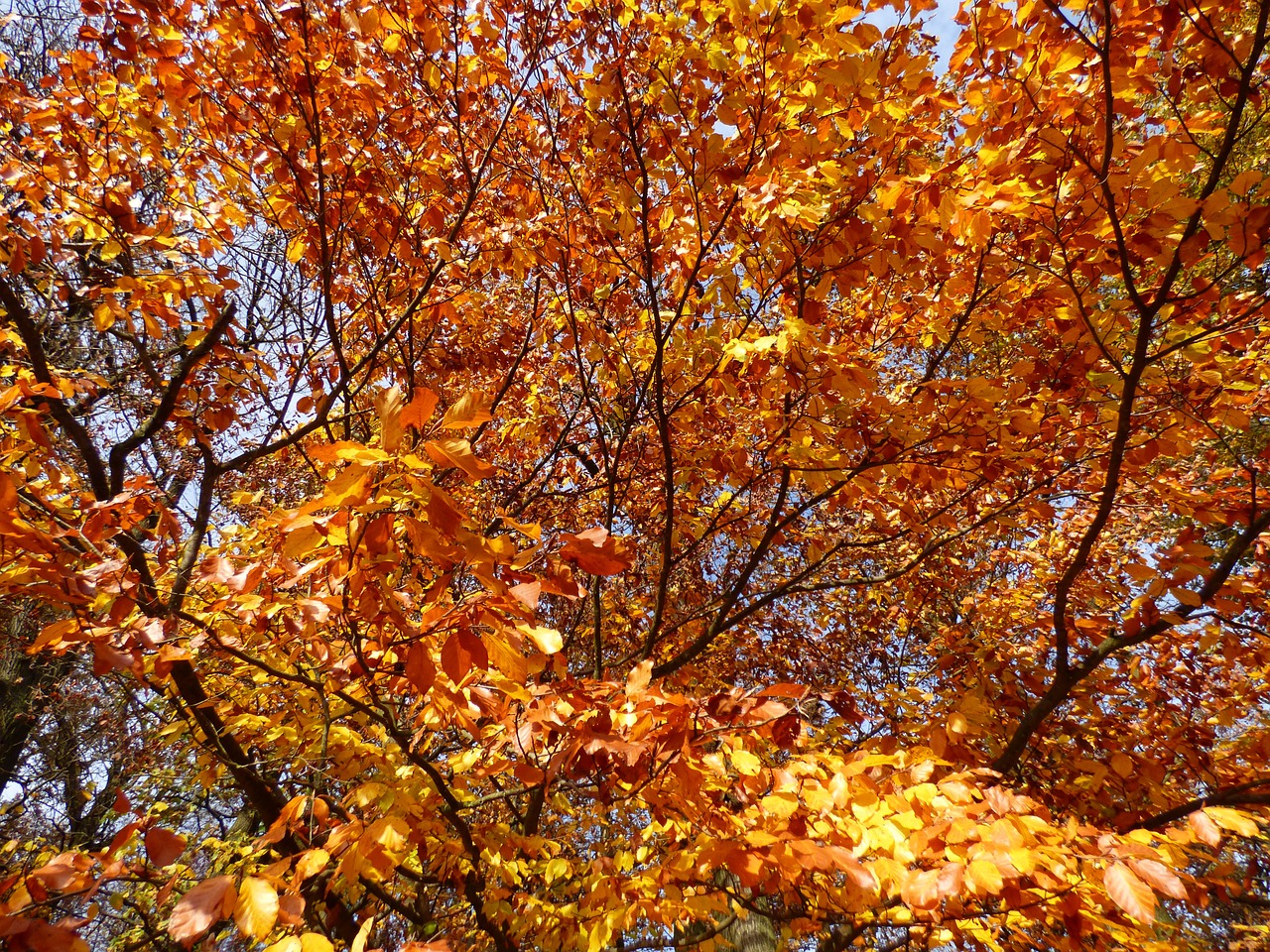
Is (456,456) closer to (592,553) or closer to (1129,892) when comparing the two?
(592,553)

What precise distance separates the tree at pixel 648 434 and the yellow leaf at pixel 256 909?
0.02m

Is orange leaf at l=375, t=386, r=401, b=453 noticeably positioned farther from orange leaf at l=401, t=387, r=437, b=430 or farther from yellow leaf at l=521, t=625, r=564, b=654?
yellow leaf at l=521, t=625, r=564, b=654

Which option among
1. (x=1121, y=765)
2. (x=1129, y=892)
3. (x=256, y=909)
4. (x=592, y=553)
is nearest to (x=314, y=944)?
(x=256, y=909)

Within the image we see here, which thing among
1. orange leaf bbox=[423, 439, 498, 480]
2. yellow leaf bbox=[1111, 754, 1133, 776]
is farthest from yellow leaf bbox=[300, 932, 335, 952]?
yellow leaf bbox=[1111, 754, 1133, 776]

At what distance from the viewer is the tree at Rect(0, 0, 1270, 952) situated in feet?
5.87

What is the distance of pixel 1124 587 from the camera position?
5.77 metres

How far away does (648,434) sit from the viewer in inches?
201

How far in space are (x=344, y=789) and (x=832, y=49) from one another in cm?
530

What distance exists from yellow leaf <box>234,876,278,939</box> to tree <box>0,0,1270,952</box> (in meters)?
0.02

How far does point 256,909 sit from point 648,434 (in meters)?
4.06

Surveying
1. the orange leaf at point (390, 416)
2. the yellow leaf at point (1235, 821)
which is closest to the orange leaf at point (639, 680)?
the orange leaf at point (390, 416)

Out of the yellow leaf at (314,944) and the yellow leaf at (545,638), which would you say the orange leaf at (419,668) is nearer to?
the yellow leaf at (545,638)

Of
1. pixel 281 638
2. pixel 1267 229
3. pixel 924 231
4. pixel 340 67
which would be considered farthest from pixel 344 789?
pixel 1267 229

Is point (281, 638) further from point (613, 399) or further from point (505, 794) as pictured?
point (613, 399)
